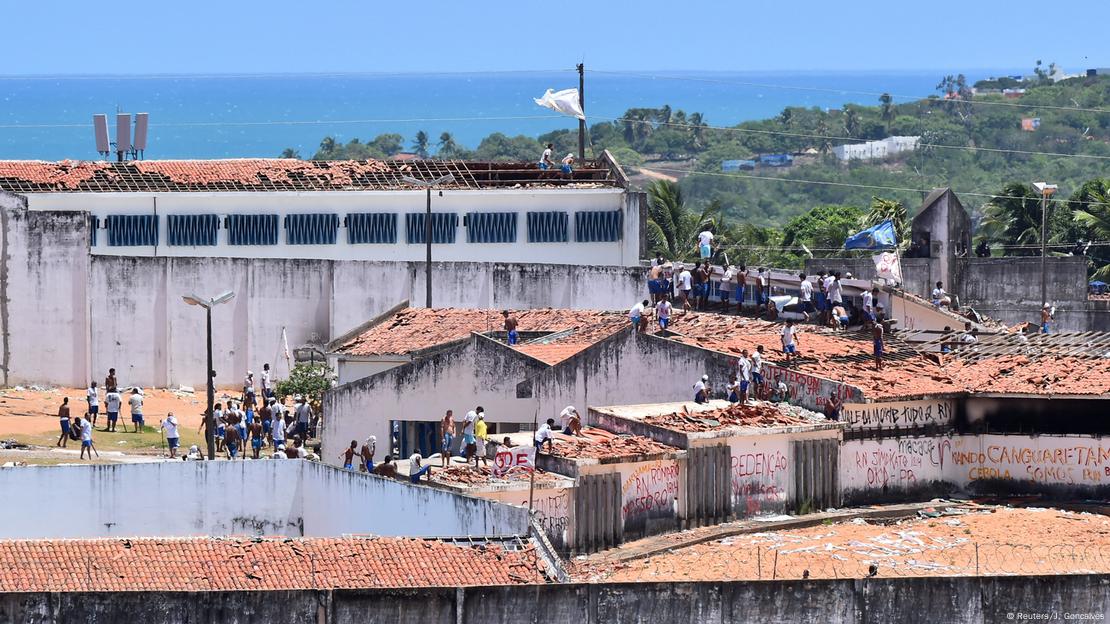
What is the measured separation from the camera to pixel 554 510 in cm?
4225

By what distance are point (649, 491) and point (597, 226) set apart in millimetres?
27474

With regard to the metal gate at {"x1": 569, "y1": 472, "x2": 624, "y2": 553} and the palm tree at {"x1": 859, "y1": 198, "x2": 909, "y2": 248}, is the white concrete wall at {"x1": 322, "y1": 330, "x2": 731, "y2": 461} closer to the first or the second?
the metal gate at {"x1": 569, "y1": 472, "x2": 624, "y2": 553}

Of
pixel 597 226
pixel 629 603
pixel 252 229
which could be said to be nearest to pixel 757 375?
pixel 629 603

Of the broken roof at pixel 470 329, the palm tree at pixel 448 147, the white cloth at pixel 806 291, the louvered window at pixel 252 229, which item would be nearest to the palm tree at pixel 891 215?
the louvered window at pixel 252 229

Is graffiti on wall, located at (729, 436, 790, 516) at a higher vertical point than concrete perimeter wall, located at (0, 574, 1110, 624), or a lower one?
higher

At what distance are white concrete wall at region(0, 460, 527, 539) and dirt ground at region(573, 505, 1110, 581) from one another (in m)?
4.26

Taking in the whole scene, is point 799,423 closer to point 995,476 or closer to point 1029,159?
point 995,476

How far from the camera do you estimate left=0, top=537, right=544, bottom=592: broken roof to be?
119 feet

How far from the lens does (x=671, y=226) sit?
90125 millimetres

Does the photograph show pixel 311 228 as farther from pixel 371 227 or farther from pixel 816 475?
pixel 816 475

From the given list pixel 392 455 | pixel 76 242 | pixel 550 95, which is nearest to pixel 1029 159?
pixel 550 95

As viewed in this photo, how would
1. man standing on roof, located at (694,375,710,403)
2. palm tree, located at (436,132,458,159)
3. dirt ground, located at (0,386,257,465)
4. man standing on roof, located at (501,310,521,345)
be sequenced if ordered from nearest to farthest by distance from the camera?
dirt ground, located at (0,386,257,465), man standing on roof, located at (694,375,710,403), man standing on roof, located at (501,310,521,345), palm tree, located at (436,132,458,159)

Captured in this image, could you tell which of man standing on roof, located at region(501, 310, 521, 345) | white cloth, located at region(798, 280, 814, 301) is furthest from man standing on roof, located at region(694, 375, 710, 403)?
white cloth, located at region(798, 280, 814, 301)

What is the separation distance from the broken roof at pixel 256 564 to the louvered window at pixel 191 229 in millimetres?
33872
